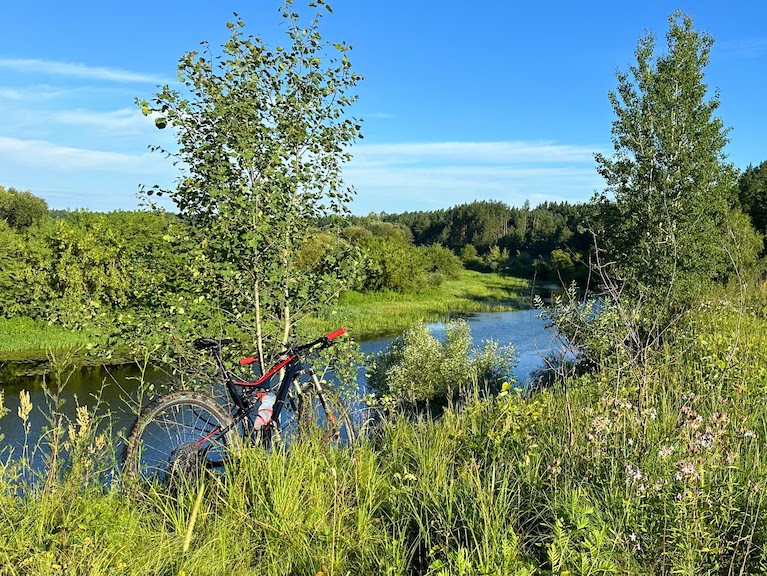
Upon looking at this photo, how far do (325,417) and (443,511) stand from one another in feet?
5.27

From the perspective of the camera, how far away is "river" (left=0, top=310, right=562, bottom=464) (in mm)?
9648

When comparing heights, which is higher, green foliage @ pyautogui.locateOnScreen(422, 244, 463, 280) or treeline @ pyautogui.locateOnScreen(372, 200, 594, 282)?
treeline @ pyautogui.locateOnScreen(372, 200, 594, 282)

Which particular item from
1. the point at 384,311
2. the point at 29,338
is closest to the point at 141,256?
the point at 29,338

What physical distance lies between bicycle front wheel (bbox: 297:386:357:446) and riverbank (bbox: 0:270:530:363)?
204cm

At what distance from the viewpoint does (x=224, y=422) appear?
3.57 meters

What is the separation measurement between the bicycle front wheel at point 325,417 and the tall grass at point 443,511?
0.26 metres

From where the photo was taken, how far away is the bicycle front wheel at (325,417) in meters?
3.81

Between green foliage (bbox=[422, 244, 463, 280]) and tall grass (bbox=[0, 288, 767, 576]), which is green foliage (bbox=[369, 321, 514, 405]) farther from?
green foliage (bbox=[422, 244, 463, 280])

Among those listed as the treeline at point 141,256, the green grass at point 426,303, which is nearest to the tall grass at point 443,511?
the treeline at point 141,256

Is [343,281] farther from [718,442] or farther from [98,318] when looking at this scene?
[718,442]

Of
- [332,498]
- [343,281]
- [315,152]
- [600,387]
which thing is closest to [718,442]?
[600,387]

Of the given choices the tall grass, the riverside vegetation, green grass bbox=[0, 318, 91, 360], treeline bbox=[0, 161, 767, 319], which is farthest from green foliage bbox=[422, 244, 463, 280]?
the tall grass

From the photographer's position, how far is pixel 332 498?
3002 millimetres

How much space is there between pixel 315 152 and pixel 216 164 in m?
1.03
